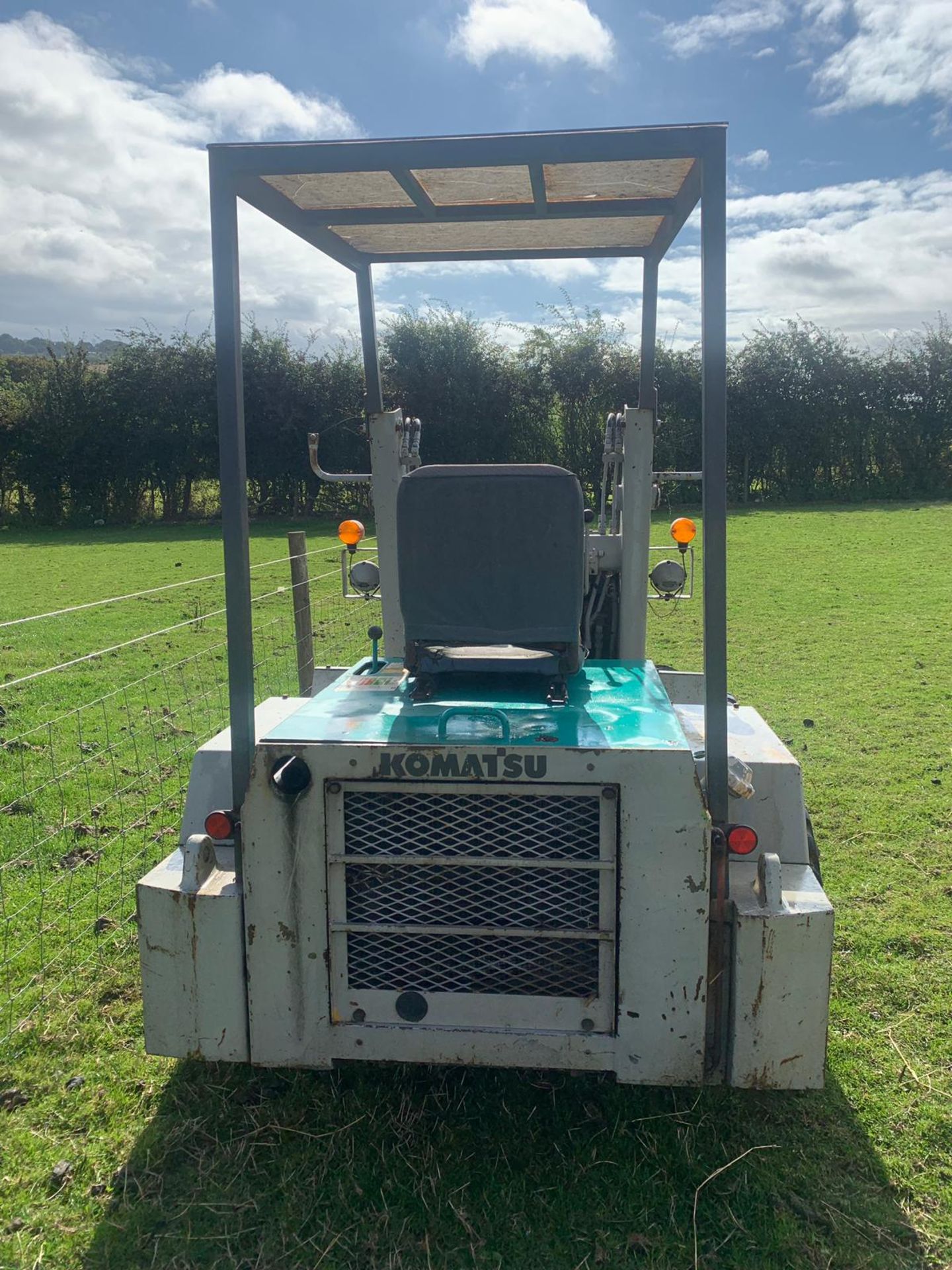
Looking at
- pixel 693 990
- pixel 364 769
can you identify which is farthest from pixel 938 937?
pixel 364 769

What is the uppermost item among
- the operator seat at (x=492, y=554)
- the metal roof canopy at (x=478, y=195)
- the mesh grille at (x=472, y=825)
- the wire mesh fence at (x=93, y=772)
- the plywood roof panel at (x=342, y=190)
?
the plywood roof panel at (x=342, y=190)

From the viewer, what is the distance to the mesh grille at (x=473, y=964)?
8.77 feet

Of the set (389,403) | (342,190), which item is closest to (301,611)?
(342,190)

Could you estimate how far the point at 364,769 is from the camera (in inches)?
103

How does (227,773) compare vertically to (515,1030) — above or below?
above

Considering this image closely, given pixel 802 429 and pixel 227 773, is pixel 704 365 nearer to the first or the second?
pixel 227 773

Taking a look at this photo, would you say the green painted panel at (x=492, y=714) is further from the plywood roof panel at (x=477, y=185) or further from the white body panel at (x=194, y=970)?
the plywood roof panel at (x=477, y=185)

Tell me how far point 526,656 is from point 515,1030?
112 cm

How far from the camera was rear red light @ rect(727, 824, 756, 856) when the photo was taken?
2.75 m

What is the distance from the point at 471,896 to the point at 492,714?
19.7 inches

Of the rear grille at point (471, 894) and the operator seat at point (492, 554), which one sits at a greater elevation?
the operator seat at point (492, 554)

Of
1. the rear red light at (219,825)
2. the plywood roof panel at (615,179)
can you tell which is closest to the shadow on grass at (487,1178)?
the rear red light at (219,825)

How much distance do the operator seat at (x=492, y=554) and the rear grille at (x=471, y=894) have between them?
55 cm

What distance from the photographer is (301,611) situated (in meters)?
6.96
